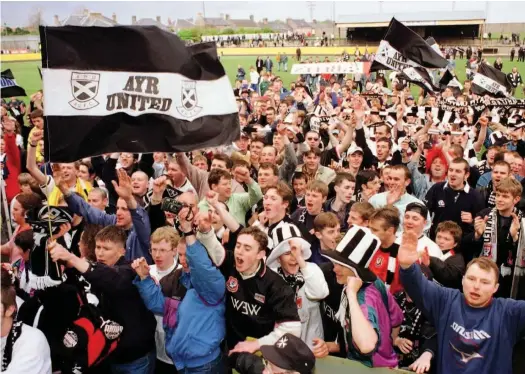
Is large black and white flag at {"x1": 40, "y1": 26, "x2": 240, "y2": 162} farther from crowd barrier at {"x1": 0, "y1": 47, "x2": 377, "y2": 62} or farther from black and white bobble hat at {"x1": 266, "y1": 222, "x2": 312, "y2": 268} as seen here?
crowd barrier at {"x1": 0, "y1": 47, "x2": 377, "y2": 62}

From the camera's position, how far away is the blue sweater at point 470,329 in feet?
11.7

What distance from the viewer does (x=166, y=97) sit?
5.25 m

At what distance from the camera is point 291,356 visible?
10.6 feet

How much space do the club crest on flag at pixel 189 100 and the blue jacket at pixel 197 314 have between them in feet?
6.31

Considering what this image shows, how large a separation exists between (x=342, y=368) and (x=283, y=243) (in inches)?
48.1

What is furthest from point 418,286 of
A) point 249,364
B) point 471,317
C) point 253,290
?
point 249,364

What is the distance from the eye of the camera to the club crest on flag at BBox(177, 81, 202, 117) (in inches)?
213

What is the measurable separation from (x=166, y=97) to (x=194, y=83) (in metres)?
0.41

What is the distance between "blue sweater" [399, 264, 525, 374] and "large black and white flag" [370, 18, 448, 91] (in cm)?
827

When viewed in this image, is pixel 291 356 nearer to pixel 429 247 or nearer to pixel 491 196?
pixel 429 247

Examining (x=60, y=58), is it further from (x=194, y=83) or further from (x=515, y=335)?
(x=515, y=335)

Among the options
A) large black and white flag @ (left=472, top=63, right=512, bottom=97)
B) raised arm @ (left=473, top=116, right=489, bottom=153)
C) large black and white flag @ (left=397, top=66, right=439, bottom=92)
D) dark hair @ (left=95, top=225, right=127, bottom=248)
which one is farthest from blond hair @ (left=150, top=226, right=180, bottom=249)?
large black and white flag @ (left=472, top=63, right=512, bottom=97)

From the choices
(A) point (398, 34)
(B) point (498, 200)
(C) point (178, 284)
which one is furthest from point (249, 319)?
(A) point (398, 34)

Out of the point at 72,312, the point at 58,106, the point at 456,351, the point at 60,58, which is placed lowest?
the point at 456,351
